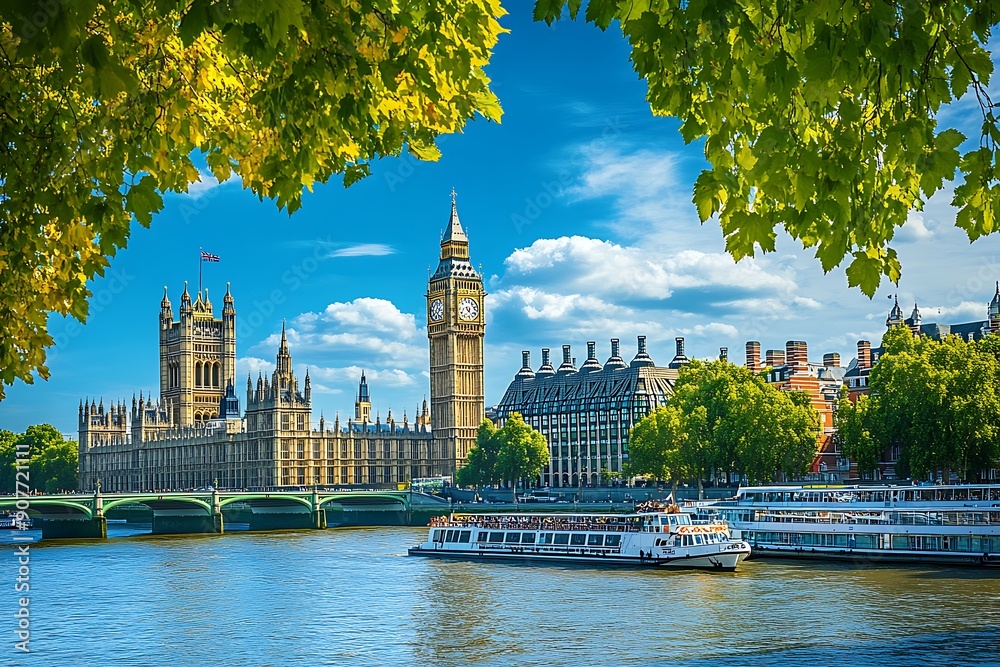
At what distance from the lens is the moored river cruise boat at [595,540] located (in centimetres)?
5147

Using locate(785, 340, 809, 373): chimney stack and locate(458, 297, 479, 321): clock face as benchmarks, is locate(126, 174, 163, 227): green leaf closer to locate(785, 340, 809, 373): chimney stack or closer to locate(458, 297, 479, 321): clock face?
locate(785, 340, 809, 373): chimney stack

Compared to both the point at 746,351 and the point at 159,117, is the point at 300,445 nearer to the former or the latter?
the point at 746,351

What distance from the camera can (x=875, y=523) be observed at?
51688 millimetres

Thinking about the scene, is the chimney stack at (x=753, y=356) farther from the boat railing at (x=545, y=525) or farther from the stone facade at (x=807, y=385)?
the boat railing at (x=545, y=525)

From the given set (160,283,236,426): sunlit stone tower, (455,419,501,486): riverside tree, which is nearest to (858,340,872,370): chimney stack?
(455,419,501,486): riverside tree

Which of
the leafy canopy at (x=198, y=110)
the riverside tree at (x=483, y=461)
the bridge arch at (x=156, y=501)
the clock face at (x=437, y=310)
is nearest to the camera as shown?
the leafy canopy at (x=198, y=110)

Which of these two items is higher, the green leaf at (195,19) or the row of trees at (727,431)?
the green leaf at (195,19)

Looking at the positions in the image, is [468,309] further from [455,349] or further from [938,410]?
[938,410]

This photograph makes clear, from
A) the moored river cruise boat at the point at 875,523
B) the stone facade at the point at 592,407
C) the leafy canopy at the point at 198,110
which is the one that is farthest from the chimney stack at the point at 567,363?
the leafy canopy at the point at 198,110

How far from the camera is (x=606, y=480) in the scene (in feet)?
387

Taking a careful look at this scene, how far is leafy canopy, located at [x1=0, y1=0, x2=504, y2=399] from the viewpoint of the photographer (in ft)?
22.4

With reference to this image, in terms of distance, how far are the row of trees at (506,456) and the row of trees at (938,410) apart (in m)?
48.8

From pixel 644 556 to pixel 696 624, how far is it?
738 inches

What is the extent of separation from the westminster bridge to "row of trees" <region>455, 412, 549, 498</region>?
1345 centimetres
